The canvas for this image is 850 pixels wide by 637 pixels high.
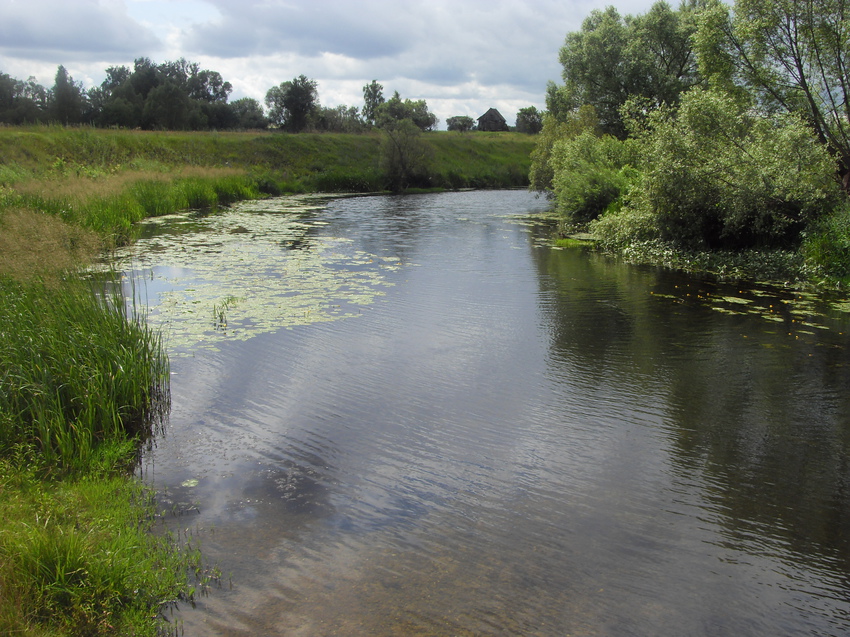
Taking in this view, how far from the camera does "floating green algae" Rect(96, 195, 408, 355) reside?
1070 centimetres

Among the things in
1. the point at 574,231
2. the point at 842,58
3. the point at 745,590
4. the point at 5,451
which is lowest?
the point at 745,590

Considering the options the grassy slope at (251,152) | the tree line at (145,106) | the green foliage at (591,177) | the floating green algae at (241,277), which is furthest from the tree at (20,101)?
the green foliage at (591,177)

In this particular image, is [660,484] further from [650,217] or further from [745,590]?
[650,217]

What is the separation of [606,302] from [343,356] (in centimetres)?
615

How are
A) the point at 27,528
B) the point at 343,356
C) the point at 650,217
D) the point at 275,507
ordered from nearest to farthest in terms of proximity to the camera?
the point at 27,528 → the point at 275,507 → the point at 343,356 → the point at 650,217

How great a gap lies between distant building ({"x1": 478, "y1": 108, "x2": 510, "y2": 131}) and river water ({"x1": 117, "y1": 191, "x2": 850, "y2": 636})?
90353 mm

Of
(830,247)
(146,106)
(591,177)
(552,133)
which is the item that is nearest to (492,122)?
(146,106)

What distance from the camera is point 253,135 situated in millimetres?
50562

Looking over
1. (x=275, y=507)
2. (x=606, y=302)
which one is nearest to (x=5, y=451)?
(x=275, y=507)

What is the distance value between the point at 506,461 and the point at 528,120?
8971 cm

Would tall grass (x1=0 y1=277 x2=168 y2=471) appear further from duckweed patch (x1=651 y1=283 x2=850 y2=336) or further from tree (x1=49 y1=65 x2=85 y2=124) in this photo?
tree (x1=49 y1=65 x2=85 y2=124)

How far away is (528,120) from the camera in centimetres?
9006

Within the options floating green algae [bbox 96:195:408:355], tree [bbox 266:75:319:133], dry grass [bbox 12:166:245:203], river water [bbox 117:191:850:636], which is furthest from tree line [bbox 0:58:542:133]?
river water [bbox 117:191:850:636]

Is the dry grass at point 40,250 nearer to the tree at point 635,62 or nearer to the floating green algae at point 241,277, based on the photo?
the floating green algae at point 241,277
